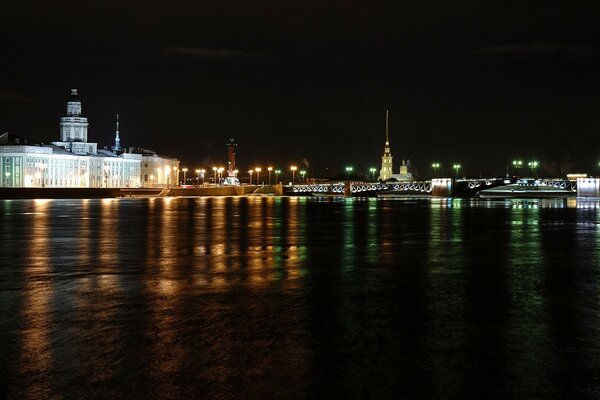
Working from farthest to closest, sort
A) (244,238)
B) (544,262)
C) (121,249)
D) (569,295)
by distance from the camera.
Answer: (244,238)
(121,249)
(544,262)
(569,295)

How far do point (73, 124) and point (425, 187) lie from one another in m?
75.4

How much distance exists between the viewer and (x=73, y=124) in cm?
14988

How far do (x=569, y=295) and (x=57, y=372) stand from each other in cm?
870

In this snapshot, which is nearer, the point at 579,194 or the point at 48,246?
the point at 48,246

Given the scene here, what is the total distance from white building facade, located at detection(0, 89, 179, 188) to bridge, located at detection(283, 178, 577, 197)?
2869 centimetres

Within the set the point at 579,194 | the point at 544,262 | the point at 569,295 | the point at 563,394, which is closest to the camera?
the point at 563,394

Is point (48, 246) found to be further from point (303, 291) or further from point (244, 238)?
point (303, 291)

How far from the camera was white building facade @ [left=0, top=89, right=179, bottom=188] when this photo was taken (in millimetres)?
124375

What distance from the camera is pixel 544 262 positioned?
17.6 meters

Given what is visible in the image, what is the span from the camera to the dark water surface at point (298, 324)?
22.5ft

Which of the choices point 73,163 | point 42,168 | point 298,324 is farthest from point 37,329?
point 73,163

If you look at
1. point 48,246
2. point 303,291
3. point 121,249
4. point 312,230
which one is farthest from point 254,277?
point 312,230

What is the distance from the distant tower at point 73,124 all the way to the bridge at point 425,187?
50.0 metres

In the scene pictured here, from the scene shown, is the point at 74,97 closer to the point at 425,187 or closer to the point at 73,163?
the point at 73,163
